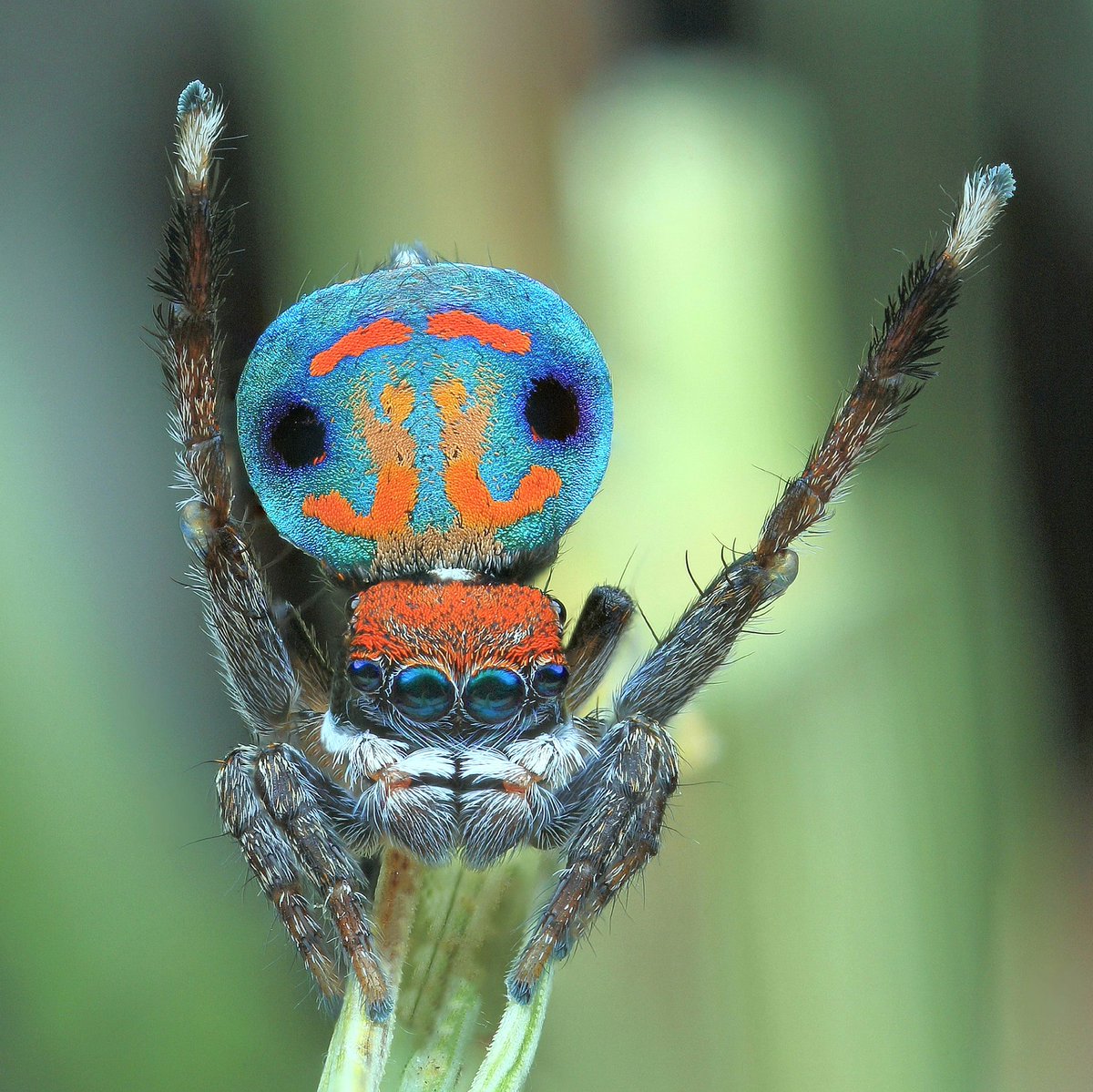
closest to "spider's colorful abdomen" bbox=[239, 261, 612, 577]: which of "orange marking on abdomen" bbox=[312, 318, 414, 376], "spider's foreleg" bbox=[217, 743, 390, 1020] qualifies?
"orange marking on abdomen" bbox=[312, 318, 414, 376]

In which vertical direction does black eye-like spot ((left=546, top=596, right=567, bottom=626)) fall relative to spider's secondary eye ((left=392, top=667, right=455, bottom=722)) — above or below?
above

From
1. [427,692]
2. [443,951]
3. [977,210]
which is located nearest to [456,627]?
[427,692]

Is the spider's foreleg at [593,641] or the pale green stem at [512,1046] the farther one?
the spider's foreleg at [593,641]

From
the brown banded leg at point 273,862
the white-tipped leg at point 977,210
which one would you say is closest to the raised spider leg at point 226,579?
the brown banded leg at point 273,862

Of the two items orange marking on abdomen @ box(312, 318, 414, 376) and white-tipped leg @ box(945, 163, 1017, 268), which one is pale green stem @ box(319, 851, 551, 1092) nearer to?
orange marking on abdomen @ box(312, 318, 414, 376)

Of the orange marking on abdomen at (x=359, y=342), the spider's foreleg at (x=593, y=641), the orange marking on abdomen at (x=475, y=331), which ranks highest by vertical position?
the orange marking on abdomen at (x=475, y=331)

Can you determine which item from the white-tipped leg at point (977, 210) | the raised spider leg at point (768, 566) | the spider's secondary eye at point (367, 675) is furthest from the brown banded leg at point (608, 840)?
the white-tipped leg at point (977, 210)

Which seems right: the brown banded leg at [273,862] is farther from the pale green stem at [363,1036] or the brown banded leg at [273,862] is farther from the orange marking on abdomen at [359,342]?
the orange marking on abdomen at [359,342]

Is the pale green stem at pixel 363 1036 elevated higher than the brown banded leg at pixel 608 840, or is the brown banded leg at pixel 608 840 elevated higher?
the brown banded leg at pixel 608 840
